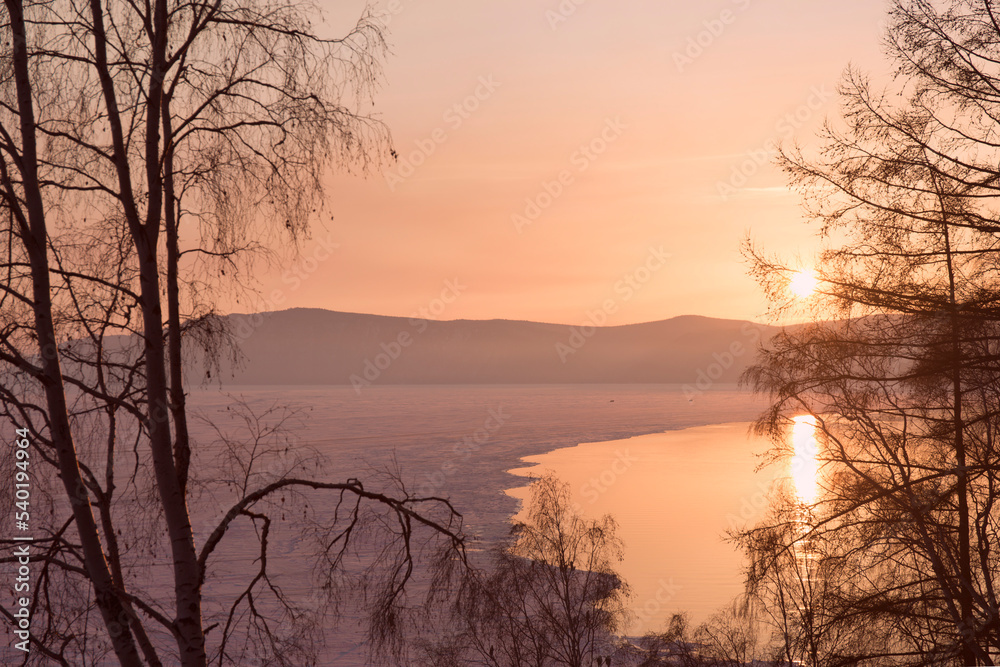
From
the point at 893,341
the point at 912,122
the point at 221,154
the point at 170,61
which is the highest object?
the point at 912,122

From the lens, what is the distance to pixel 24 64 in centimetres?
455

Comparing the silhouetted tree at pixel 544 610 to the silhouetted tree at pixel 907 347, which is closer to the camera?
the silhouetted tree at pixel 907 347

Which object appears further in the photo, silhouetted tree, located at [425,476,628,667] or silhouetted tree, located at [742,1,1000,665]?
silhouetted tree, located at [425,476,628,667]

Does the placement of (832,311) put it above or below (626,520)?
above

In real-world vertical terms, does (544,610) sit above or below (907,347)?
below

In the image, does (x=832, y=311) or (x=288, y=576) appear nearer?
(x=832, y=311)

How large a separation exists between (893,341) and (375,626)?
23.2 feet

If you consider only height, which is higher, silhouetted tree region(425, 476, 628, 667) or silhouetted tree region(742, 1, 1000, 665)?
silhouetted tree region(742, 1, 1000, 665)

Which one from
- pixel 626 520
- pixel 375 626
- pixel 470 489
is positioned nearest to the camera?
pixel 375 626

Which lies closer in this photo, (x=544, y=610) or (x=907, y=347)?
(x=907, y=347)

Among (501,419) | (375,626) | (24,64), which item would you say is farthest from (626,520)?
(501,419)

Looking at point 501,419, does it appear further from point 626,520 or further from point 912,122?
point 912,122

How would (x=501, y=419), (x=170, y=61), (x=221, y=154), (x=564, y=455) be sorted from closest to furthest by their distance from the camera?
(x=170, y=61) → (x=221, y=154) → (x=564, y=455) → (x=501, y=419)

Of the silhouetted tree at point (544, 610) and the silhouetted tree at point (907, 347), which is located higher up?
the silhouetted tree at point (907, 347)
